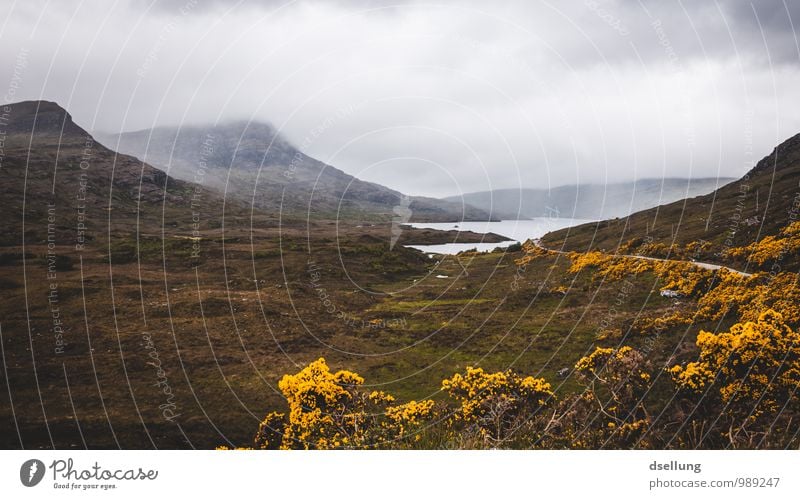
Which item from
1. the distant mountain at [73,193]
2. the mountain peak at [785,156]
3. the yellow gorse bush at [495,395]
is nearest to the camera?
the yellow gorse bush at [495,395]

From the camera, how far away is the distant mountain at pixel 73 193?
6712cm

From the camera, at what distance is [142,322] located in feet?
116

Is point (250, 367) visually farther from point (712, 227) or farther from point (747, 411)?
point (712, 227)

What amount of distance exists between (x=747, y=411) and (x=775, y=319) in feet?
16.4

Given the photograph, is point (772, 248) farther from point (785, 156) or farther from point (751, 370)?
point (785, 156)

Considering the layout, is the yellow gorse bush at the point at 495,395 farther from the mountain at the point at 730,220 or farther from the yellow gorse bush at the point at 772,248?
the yellow gorse bush at the point at 772,248

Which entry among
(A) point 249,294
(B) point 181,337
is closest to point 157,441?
(B) point 181,337

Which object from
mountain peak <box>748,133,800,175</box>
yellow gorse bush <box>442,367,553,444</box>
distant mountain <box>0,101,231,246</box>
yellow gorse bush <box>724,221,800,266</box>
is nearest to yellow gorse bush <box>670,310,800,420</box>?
yellow gorse bush <box>442,367,553,444</box>
